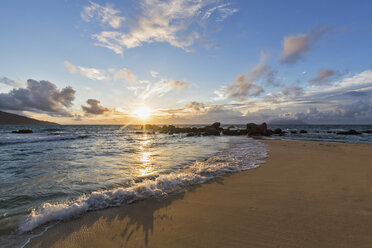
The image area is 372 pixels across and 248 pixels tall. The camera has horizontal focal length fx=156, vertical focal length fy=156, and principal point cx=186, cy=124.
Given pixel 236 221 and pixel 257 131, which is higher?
pixel 257 131

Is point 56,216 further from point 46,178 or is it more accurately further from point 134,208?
point 46,178

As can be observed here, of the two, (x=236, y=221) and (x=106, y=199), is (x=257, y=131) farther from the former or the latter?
(x=106, y=199)

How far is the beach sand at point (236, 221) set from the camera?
262 centimetres

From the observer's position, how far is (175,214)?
11.5 feet

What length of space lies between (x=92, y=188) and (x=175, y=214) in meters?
3.07

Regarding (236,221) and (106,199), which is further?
(106,199)

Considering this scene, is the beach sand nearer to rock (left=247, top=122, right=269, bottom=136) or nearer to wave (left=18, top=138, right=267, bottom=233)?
wave (left=18, top=138, right=267, bottom=233)

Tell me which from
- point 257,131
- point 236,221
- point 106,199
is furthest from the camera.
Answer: point 257,131

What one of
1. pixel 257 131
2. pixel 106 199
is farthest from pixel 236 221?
pixel 257 131

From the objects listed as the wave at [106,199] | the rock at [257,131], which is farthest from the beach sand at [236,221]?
the rock at [257,131]

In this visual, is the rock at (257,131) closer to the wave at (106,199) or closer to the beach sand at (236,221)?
the beach sand at (236,221)

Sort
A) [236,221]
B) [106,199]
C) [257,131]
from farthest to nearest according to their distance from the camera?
[257,131]
[106,199]
[236,221]

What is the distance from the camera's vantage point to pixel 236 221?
3166 mm

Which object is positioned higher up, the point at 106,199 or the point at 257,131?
the point at 257,131
